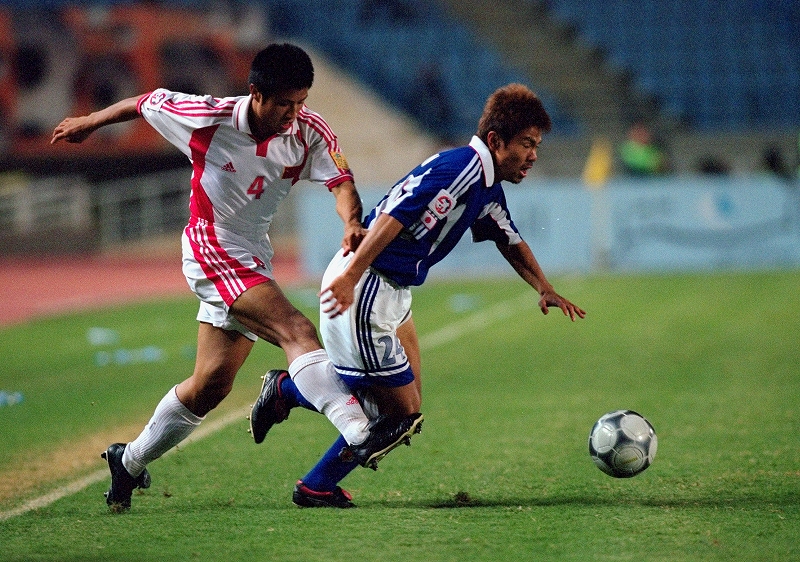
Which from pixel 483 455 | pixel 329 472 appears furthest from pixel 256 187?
pixel 483 455

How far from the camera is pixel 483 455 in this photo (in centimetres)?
633

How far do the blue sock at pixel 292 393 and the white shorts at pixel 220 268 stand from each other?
0.26m

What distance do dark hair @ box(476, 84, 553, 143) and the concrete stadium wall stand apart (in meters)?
14.4

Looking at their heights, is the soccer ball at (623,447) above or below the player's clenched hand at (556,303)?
below

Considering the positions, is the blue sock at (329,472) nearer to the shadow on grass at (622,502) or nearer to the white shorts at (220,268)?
the shadow on grass at (622,502)

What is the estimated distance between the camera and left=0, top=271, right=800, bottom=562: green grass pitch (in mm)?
4406

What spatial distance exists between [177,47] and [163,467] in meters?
21.7

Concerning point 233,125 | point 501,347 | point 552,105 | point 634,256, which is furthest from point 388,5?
point 233,125

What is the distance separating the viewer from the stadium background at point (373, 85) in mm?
25969

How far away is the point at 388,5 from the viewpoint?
97.3 ft

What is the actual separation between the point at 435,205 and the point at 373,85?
2400 cm

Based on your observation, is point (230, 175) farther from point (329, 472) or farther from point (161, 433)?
point (329, 472)

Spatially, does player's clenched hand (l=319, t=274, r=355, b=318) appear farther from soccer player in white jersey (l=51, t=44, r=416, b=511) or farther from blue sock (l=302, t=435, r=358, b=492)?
blue sock (l=302, t=435, r=358, b=492)

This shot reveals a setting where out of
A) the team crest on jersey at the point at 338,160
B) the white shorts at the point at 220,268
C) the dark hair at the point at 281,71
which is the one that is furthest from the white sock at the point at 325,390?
the dark hair at the point at 281,71
